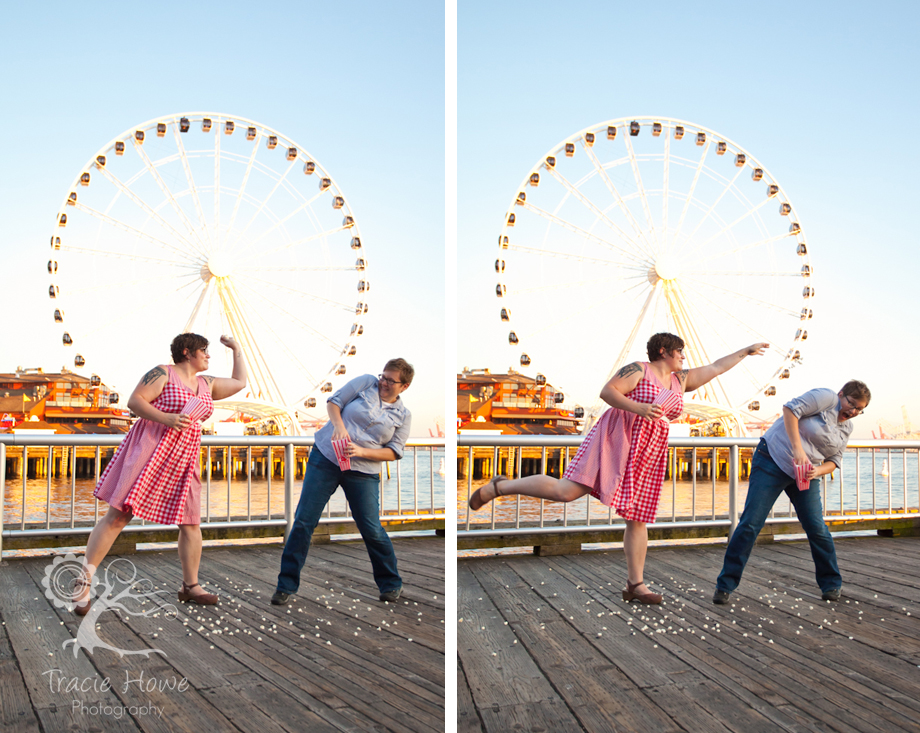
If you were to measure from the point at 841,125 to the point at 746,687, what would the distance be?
7.74m

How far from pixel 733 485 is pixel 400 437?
1.86m

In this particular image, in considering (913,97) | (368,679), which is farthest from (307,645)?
(913,97)

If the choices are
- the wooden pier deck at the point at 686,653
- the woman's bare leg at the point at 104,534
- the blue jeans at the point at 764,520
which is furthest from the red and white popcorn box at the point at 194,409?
the blue jeans at the point at 764,520

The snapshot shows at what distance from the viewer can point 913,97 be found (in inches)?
152

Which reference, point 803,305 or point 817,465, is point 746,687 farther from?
point 803,305

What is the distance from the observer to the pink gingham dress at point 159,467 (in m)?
2.03

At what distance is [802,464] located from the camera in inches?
91.9

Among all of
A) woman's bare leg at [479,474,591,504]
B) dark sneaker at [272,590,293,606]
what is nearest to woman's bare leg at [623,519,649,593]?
woman's bare leg at [479,474,591,504]

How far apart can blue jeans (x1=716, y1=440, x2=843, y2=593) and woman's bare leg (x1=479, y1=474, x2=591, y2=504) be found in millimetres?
562

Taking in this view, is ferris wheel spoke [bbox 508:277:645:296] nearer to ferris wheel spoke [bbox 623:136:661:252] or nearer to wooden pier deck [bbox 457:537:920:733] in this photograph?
ferris wheel spoke [bbox 623:136:661:252]

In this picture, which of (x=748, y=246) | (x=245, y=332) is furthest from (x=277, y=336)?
(x=748, y=246)

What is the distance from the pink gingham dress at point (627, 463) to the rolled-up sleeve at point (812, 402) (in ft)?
1.44

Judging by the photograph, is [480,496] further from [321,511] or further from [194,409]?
[194,409]

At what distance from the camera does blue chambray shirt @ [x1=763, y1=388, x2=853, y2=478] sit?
2.36m
